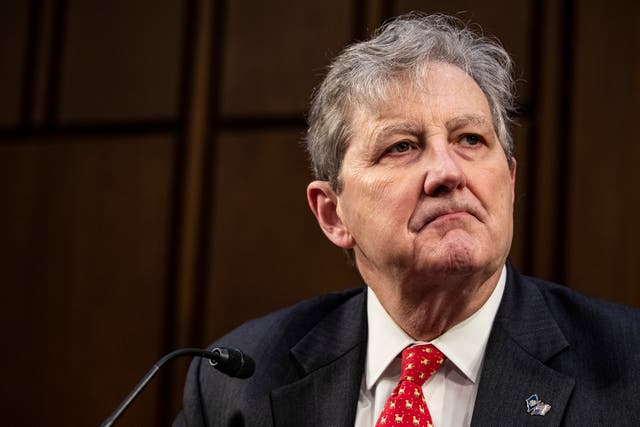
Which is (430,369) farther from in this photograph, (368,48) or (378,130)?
(368,48)

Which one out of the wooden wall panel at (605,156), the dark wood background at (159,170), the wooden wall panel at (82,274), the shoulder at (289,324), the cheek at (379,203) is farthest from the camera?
the wooden wall panel at (82,274)

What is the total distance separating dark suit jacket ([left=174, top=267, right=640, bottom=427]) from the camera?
1.72m

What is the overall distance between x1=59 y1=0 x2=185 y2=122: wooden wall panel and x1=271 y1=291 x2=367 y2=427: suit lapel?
1.89 metres

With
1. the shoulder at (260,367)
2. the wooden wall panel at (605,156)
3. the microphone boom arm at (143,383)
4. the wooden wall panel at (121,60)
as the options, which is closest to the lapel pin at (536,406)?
the shoulder at (260,367)

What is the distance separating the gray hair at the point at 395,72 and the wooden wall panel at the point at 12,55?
2240 mm

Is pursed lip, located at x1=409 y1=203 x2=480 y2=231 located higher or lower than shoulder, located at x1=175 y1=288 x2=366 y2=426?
higher

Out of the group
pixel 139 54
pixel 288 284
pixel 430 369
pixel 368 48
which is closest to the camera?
pixel 430 369

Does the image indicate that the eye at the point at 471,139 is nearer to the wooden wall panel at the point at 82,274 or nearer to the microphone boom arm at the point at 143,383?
the microphone boom arm at the point at 143,383

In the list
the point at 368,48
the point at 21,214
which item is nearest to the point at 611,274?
the point at 368,48

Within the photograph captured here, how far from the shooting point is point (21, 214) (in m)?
3.84

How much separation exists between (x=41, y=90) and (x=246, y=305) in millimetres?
1359

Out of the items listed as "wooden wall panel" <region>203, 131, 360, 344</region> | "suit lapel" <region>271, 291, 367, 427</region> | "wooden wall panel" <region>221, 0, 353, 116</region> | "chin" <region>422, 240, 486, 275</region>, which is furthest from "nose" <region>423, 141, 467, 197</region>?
"wooden wall panel" <region>221, 0, 353, 116</region>

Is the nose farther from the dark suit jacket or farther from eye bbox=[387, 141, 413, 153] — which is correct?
the dark suit jacket

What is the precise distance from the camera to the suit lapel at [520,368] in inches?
67.8
